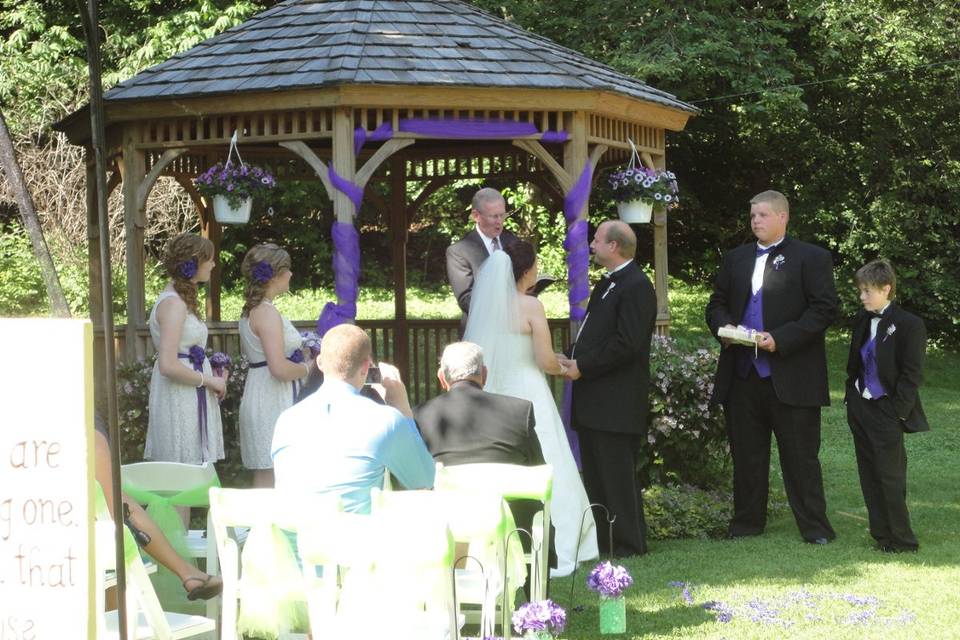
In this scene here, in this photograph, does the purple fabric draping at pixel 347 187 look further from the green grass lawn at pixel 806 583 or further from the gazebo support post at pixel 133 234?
the green grass lawn at pixel 806 583

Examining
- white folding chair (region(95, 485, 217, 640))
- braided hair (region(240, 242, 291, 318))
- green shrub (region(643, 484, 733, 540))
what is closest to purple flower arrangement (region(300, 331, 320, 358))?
braided hair (region(240, 242, 291, 318))

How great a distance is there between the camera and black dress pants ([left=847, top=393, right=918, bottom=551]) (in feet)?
26.0

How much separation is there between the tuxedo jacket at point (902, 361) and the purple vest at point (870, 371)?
32 mm

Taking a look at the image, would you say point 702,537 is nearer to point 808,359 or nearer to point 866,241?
point 808,359

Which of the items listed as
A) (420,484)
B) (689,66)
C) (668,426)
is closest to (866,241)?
(689,66)

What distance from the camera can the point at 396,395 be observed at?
5977mm

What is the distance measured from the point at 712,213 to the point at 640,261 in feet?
5.46

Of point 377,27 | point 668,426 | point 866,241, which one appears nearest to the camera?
point 668,426

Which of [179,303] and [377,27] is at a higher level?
[377,27]

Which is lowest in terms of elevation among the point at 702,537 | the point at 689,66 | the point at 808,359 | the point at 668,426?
the point at 702,537

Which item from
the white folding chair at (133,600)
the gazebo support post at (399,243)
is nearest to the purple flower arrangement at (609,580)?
the white folding chair at (133,600)

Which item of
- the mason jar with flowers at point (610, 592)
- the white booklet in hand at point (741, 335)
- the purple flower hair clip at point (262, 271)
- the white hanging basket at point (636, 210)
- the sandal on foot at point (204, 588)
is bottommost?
the mason jar with flowers at point (610, 592)

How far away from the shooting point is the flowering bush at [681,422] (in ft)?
31.3

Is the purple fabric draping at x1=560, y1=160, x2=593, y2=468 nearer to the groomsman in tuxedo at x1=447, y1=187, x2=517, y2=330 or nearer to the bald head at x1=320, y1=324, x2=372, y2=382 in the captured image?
the groomsman in tuxedo at x1=447, y1=187, x2=517, y2=330
